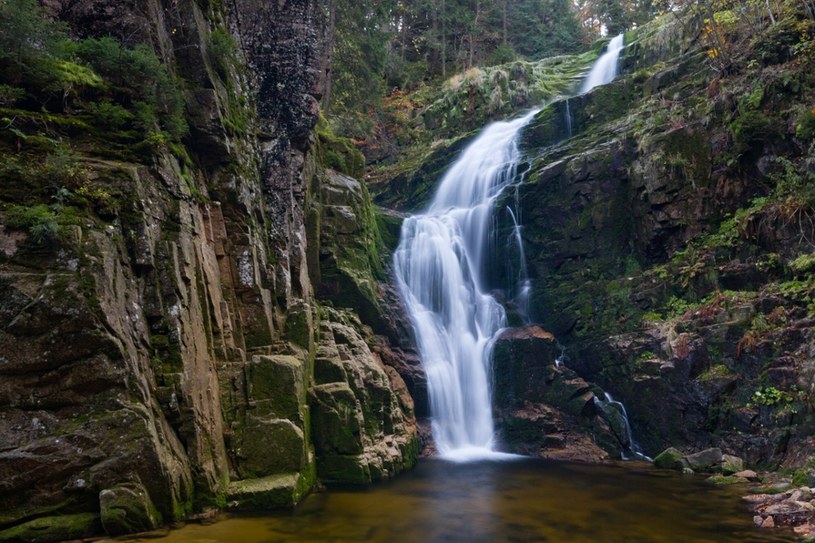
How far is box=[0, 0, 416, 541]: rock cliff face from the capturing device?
21.3ft

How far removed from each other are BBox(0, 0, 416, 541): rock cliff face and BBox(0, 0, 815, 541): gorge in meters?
0.04

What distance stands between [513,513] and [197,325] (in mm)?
5786

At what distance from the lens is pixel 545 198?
59.0 feet

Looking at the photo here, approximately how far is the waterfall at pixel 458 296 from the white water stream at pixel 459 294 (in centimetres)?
3

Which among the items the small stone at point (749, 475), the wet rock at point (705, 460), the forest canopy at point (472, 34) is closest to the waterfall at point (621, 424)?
the wet rock at point (705, 460)

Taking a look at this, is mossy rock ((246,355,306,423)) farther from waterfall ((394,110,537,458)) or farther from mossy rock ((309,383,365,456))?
waterfall ((394,110,537,458))

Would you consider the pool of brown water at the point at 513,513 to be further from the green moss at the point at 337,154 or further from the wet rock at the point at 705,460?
the green moss at the point at 337,154

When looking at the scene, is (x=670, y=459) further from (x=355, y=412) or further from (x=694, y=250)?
(x=355, y=412)

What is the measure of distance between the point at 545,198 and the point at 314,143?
7509 millimetres

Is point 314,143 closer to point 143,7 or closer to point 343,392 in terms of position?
point 143,7

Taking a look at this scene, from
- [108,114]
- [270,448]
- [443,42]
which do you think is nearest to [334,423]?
[270,448]

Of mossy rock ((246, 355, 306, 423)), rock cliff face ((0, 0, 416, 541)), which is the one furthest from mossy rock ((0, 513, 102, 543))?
mossy rock ((246, 355, 306, 423))

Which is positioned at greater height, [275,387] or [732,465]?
[275,387]

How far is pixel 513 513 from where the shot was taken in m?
8.91
